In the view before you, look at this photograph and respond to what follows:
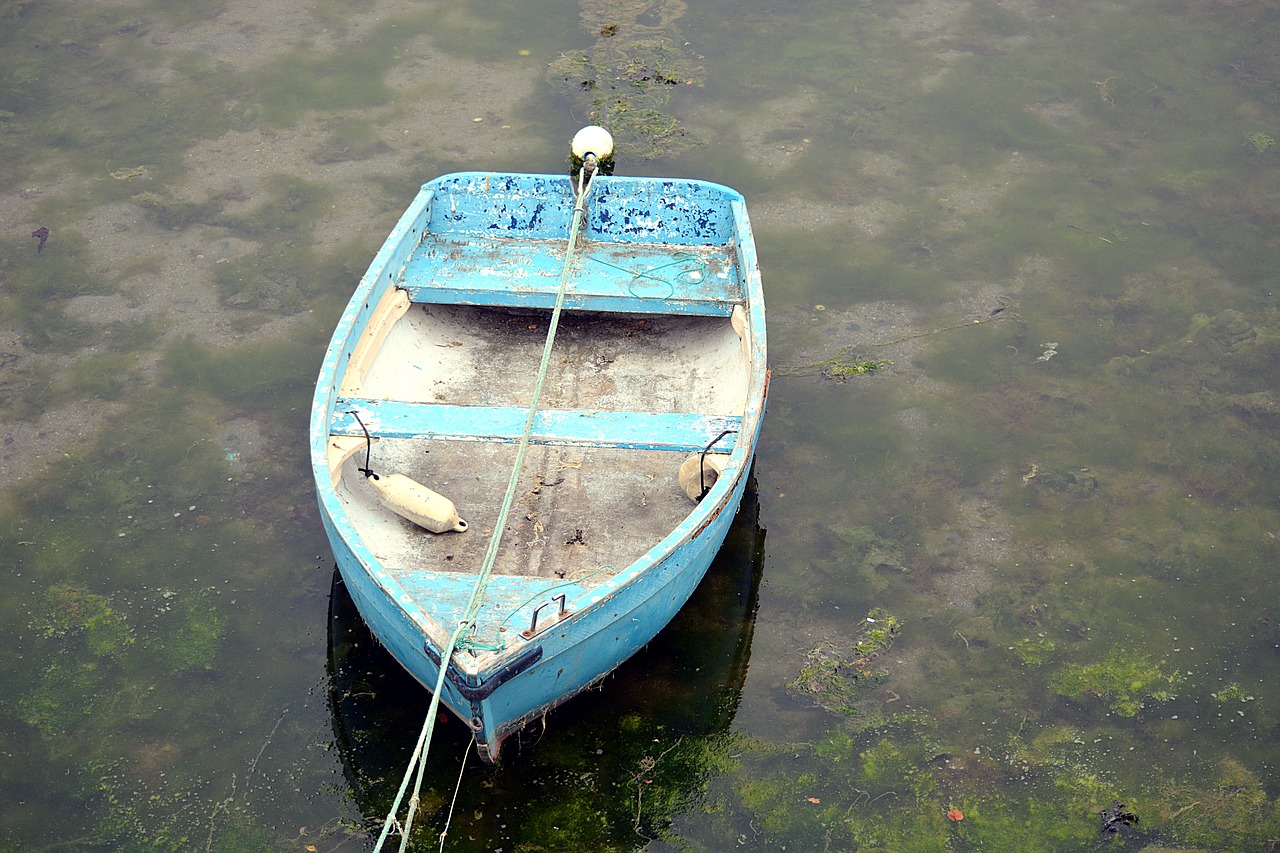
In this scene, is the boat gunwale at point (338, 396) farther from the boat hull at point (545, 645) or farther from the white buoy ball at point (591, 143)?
the white buoy ball at point (591, 143)

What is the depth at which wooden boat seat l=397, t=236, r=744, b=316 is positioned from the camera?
24.5 ft

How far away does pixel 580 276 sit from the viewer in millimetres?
7688

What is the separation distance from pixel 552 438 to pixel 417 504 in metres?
0.73

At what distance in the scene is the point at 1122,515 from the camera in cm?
718

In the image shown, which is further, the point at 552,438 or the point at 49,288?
the point at 49,288

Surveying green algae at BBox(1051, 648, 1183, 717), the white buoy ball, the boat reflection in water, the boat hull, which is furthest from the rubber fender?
green algae at BBox(1051, 648, 1183, 717)

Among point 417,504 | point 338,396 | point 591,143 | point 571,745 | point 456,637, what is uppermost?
point 591,143

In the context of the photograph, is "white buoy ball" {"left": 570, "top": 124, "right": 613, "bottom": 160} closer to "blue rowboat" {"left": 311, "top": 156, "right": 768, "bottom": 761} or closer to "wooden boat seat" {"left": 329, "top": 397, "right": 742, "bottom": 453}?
"blue rowboat" {"left": 311, "top": 156, "right": 768, "bottom": 761}

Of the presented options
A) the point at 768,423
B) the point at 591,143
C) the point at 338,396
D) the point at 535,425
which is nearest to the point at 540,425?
the point at 535,425

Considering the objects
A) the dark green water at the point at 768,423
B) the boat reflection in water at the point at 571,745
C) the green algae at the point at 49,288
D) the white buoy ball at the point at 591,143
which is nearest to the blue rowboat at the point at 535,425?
the white buoy ball at the point at 591,143

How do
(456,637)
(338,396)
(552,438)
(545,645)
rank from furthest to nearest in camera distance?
(338,396)
(552,438)
(545,645)
(456,637)

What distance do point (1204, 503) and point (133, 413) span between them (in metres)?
6.34

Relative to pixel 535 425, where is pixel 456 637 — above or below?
above

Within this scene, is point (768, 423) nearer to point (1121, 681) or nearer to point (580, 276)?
point (580, 276)
